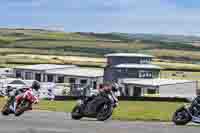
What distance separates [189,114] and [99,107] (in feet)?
9.23

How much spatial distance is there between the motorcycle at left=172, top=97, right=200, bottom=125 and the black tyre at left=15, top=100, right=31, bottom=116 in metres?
4.84

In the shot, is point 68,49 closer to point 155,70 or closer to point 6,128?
point 155,70

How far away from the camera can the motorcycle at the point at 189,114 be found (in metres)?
16.7

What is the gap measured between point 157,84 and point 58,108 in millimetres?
35953

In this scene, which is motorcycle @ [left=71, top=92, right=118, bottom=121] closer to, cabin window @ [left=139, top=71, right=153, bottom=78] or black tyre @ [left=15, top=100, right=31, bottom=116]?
black tyre @ [left=15, top=100, right=31, bottom=116]

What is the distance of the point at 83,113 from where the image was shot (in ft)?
58.5

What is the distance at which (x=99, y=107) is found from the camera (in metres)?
17.7

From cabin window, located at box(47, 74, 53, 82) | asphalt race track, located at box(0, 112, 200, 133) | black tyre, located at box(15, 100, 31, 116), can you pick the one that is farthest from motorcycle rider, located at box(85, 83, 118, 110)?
cabin window, located at box(47, 74, 53, 82)

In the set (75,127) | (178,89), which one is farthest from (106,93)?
(178,89)

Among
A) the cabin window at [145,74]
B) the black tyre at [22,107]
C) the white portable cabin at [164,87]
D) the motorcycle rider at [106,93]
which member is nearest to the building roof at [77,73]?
the cabin window at [145,74]

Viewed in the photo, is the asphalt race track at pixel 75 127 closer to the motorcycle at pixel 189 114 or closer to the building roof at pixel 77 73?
the motorcycle at pixel 189 114

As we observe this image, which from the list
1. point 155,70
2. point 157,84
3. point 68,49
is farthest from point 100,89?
point 68,49

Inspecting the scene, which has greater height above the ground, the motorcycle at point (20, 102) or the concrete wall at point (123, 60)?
the motorcycle at point (20, 102)

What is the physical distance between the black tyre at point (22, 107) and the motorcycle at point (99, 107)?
172 cm
